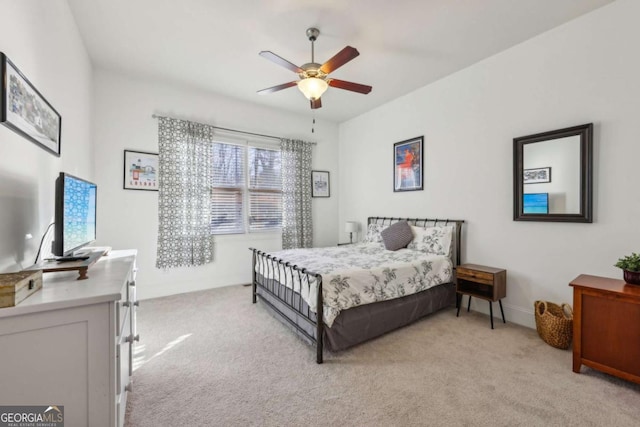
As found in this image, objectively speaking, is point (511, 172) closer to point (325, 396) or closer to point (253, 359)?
point (325, 396)

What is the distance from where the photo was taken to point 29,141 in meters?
1.72

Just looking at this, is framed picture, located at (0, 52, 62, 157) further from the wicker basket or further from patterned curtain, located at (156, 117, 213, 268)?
the wicker basket

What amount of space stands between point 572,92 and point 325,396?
3.59 metres

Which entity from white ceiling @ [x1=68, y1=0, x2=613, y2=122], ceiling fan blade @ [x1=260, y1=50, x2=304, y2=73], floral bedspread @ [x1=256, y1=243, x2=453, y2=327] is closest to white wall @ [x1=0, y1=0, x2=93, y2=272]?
white ceiling @ [x1=68, y1=0, x2=613, y2=122]

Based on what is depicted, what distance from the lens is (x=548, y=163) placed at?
2.87 m

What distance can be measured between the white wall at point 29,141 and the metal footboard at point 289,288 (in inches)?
73.6

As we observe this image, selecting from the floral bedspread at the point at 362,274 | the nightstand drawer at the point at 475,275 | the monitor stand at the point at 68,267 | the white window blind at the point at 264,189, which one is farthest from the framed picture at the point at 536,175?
the monitor stand at the point at 68,267

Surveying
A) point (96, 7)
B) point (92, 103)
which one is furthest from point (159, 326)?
point (96, 7)

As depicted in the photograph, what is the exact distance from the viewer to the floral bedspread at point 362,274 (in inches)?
95.3

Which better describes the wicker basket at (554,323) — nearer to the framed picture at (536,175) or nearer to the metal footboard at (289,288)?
the framed picture at (536,175)

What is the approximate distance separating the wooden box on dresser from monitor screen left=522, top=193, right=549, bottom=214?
12.1 ft

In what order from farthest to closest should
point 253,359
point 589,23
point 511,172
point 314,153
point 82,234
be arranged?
point 314,153 < point 511,172 < point 589,23 < point 253,359 < point 82,234

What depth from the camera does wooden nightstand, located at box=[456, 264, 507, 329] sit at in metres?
3.00

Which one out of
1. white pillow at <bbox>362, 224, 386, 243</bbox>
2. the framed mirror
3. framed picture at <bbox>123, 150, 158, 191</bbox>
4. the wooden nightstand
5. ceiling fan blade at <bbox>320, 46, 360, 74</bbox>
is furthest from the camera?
white pillow at <bbox>362, 224, 386, 243</bbox>
